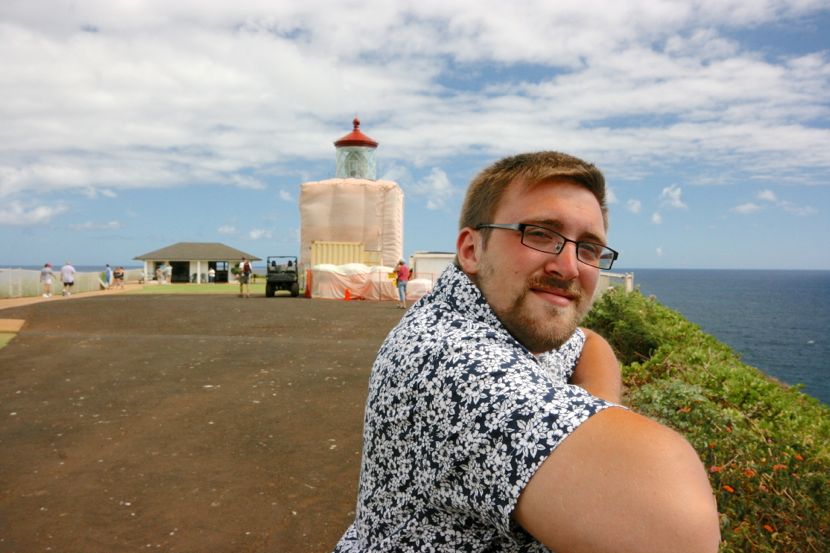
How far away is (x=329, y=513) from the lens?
15.9ft

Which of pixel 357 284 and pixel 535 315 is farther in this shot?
pixel 357 284

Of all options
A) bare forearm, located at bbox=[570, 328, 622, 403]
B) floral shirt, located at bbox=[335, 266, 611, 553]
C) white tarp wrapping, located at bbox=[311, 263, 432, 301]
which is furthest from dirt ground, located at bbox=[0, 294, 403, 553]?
white tarp wrapping, located at bbox=[311, 263, 432, 301]

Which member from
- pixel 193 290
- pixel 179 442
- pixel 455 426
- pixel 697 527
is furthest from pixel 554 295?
pixel 193 290

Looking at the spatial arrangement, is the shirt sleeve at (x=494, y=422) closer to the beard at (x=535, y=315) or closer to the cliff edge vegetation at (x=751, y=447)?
the beard at (x=535, y=315)

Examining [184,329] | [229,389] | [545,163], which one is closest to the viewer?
[545,163]

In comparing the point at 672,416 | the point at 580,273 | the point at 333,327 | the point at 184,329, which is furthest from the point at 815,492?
the point at 184,329

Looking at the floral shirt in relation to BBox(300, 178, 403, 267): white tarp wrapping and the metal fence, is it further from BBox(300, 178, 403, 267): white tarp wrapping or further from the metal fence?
BBox(300, 178, 403, 267): white tarp wrapping

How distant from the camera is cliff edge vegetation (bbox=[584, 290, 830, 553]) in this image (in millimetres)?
3371

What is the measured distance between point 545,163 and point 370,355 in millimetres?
10266

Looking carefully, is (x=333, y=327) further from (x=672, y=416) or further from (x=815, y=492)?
(x=815, y=492)

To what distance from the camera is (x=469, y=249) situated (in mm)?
1627

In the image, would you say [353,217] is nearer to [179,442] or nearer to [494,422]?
[179,442]

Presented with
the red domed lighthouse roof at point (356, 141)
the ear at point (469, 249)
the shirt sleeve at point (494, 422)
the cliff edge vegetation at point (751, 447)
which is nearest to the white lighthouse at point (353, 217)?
the red domed lighthouse roof at point (356, 141)

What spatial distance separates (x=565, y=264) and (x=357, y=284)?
87.2 feet
